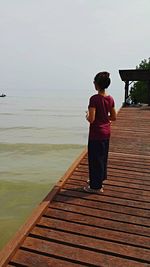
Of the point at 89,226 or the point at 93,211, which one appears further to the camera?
the point at 93,211

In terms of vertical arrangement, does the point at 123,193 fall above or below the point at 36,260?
above

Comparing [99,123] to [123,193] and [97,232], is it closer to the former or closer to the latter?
[123,193]

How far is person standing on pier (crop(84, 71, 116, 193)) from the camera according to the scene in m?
4.73

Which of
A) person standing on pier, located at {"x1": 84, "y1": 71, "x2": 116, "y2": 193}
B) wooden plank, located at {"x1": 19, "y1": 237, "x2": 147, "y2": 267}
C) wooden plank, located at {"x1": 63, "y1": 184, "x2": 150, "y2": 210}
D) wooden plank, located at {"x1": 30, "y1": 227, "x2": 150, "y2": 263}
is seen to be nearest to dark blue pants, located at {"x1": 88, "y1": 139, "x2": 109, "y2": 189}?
person standing on pier, located at {"x1": 84, "y1": 71, "x2": 116, "y2": 193}

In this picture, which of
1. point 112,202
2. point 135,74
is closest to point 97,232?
point 112,202

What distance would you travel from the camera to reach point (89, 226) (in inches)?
163

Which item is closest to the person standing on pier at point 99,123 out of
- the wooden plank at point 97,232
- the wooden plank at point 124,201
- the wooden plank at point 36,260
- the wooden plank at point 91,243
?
the wooden plank at point 124,201

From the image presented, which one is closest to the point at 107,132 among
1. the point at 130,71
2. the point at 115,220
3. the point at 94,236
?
the point at 115,220

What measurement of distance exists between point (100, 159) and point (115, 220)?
106 centimetres

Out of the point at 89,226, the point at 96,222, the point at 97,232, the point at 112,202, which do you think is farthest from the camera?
the point at 112,202

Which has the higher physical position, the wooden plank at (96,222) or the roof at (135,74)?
the roof at (135,74)

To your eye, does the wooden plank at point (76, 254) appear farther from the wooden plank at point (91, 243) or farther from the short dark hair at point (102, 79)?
the short dark hair at point (102, 79)

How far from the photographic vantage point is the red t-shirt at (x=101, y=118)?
4.79 meters

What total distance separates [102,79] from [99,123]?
71cm
